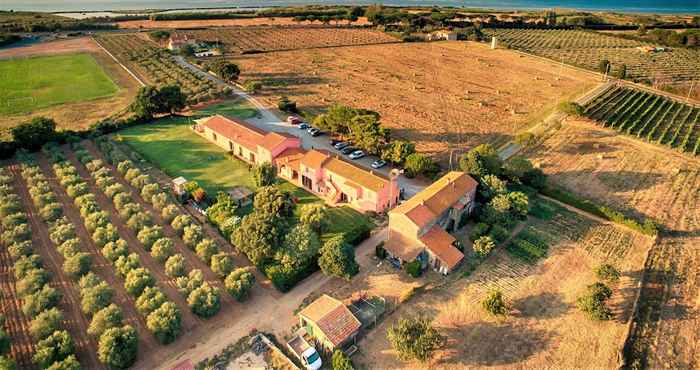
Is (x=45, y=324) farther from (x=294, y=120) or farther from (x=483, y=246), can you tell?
(x=294, y=120)

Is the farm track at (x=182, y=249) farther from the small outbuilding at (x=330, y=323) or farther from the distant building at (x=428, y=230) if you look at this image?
the distant building at (x=428, y=230)

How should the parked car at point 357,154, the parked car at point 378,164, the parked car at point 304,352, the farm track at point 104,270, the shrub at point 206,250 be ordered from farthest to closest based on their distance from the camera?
the parked car at point 357,154 → the parked car at point 378,164 → the shrub at point 206,250 → the farm track at point 104,270 → the parked car at point 304,352

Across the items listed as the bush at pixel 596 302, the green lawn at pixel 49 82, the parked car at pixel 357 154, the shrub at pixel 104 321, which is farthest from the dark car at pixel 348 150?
the green lawn at pixel 49 82

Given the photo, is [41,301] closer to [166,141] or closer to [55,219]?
[55,219]

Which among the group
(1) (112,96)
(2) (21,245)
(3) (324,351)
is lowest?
(3) (324,351)

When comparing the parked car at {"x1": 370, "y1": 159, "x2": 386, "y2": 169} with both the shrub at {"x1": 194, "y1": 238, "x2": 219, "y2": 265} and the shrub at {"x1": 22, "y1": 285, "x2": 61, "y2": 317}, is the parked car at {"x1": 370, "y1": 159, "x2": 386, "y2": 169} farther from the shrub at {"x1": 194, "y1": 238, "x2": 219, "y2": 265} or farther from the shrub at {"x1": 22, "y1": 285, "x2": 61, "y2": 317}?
the shrub at {"x1": 22, "y1": 285, "x2": 61, "y2": 317}

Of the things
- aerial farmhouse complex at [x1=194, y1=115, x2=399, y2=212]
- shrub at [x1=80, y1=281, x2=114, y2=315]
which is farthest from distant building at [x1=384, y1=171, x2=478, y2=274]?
shrub at [x1=80, y1=281, x2=114, y2=315]

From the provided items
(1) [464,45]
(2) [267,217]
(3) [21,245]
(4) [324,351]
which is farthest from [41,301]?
(1) [464,45]

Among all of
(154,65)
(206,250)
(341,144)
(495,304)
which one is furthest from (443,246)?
(154,65)
